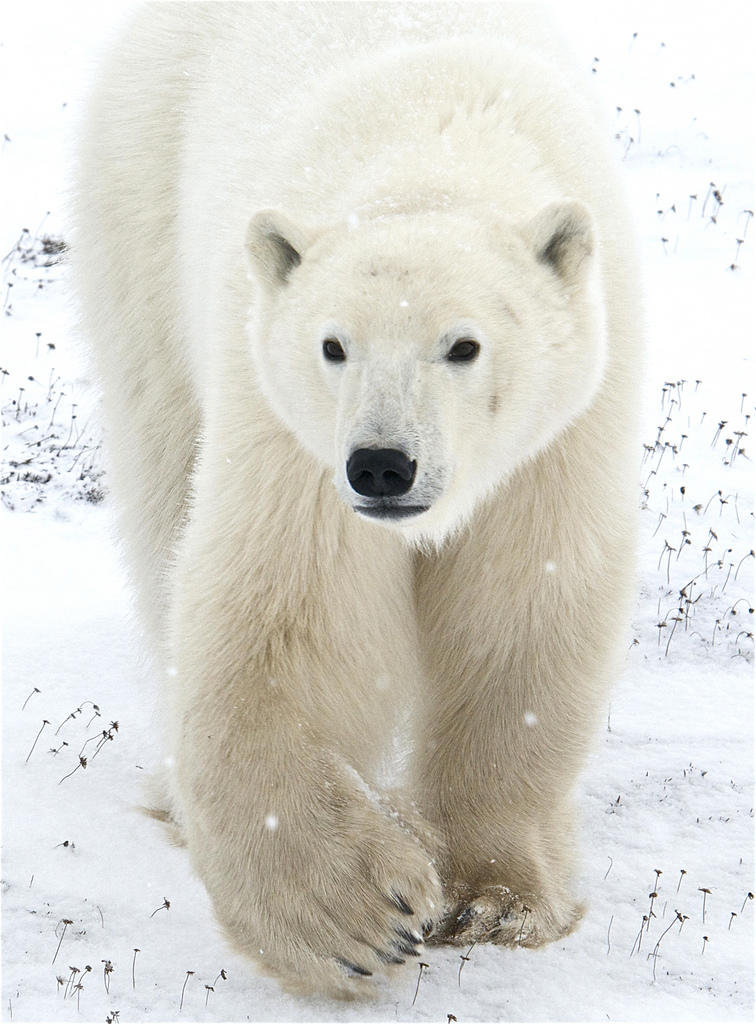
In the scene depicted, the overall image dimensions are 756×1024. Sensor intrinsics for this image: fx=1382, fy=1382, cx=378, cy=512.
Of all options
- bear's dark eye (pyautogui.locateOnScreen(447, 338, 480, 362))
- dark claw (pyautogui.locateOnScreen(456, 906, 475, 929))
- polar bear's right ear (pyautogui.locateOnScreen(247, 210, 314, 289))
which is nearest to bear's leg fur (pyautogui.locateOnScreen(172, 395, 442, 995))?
dark claw (pyautogui.locateOnScreen(456, 906, 475, 929))

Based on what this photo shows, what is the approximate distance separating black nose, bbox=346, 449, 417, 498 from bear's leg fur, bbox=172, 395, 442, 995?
63 cm

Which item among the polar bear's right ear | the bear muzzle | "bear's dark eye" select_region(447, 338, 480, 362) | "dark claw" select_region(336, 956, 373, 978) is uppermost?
the polar bear's right ear

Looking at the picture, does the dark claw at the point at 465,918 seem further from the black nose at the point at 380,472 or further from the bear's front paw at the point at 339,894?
the black nose at the point at 380,472

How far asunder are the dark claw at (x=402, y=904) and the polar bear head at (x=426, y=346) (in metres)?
0.91

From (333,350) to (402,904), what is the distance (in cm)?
140

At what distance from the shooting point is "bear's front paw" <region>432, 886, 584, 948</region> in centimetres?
378

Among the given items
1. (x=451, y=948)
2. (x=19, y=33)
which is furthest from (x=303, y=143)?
(x=19, y=33)

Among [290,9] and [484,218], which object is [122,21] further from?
[484,218]

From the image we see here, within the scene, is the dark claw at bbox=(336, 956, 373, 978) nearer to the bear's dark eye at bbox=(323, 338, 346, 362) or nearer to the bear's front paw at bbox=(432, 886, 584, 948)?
the bear's front paw at bbox=(432, 886, 584, 948)

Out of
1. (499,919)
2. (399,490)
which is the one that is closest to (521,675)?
(499,919)

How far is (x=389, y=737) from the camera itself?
164 inches

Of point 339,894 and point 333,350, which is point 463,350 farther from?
point 339,894

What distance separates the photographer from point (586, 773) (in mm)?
4777

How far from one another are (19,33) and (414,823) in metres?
11.8
